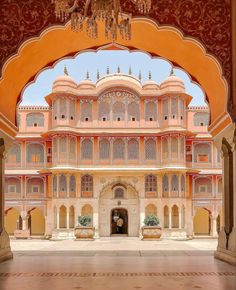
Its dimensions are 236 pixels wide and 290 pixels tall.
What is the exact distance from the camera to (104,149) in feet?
98.4

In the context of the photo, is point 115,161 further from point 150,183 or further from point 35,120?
point 35,120

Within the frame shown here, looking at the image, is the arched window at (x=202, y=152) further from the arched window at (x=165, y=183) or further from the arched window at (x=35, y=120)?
the arched window at (x=35, y=120)

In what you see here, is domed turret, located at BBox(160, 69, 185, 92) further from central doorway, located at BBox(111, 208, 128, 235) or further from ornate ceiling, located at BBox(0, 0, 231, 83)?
ornate ceiling, located at BBox(0, 0, 231, 83)

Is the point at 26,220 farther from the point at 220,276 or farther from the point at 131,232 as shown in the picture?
the point at 220,276

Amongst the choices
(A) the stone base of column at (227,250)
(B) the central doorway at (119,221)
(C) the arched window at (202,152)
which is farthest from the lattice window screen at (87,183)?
(A) the stone base of column at (227,250)

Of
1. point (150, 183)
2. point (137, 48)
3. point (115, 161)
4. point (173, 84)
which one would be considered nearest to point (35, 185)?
point (115, 161)

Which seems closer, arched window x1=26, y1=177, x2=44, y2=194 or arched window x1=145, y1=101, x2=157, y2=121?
arched window x1=145, y1=101, x2=157, y2=121

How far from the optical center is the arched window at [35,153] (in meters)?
31.0

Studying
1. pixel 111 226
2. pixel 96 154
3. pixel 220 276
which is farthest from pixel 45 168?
pixel 220 276

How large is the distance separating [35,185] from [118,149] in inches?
209

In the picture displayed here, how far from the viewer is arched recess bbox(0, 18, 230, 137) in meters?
9.56

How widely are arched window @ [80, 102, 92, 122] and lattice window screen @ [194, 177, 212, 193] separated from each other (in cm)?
718

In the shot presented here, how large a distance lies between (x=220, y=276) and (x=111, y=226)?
74.7 ft

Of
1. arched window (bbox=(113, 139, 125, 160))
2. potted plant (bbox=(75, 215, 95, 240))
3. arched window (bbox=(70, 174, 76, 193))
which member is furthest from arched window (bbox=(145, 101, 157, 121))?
potted plant (bbox=(75, 215, 95, 240))
